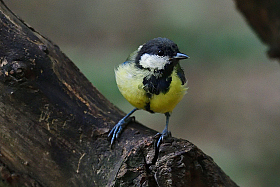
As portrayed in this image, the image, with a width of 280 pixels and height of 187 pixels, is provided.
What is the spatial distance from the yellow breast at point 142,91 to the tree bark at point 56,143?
312mm

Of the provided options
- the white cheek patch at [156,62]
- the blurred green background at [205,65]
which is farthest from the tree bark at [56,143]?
the blurred green background at [205,65]

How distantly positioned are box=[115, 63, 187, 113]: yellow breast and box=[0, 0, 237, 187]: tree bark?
31 centimetres

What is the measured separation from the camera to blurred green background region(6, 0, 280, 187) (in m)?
4.17

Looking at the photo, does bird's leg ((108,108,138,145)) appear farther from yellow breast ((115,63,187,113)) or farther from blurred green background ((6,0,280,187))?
blurred green background ((6,0,280,187))

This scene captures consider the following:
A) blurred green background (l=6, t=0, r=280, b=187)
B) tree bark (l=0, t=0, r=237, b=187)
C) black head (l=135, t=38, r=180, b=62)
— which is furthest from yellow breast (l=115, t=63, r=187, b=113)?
blurred green background (l=6, t=0, r=280, b=187)

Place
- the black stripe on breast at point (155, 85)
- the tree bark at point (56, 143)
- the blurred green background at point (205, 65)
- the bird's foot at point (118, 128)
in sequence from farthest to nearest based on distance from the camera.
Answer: the blurred green background at point (205, 65), the black stripe on breast at point (155, 85), the bird's foot at point (118, 128), the tree bark at point (56, 143)

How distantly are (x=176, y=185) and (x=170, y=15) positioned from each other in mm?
4326

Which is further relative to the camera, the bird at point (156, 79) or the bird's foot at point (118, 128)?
the bird at point (156, 79)

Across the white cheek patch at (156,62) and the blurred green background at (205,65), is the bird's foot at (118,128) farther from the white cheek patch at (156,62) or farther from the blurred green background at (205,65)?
the blurred green background at (205,65)

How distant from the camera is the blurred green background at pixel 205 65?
417cm

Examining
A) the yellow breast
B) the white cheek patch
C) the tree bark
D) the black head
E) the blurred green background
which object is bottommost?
the tree bark

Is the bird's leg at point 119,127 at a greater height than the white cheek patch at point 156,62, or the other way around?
the white cheek patch at point 156,62

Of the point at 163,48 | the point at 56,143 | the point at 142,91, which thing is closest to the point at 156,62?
the point at 163,48

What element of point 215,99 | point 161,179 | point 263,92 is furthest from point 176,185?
point 263,92
